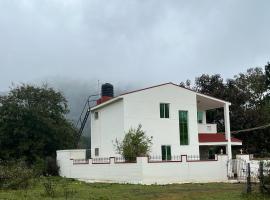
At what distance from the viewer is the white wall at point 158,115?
1533 inches

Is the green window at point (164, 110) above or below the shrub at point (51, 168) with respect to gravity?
above

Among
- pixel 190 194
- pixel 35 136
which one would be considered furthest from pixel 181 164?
pixel 35 136

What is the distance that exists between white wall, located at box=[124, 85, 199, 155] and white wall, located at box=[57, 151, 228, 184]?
4.80 metres

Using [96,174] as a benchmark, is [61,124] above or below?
above

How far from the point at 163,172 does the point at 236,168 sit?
5.66m

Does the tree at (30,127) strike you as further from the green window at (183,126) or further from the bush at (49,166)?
the green window at (183,126)

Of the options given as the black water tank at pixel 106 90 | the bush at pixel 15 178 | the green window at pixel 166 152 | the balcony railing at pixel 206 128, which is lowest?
the bush at pixel 15 178

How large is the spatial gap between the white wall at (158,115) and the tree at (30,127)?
1448cm

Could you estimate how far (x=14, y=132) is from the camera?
5041 centimetres

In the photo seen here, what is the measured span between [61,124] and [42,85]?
17.2 ft

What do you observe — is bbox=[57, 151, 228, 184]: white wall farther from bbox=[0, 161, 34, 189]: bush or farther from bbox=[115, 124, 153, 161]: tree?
bbox=[0, 161, 34, 189]: bush

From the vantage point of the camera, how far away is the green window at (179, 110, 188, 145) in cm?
4072

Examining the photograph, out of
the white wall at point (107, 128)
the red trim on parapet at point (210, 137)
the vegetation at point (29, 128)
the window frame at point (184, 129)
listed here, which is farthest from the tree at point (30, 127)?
the red trim on parapet at point (210, 137)

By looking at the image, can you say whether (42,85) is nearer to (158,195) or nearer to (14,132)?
(14,132)
